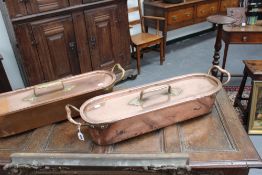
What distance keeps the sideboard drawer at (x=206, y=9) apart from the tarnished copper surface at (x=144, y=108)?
8.41 feet

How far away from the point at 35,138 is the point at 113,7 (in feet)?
5.94

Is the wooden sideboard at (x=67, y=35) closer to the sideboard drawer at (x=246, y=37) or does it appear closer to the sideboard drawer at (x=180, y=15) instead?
the sideboard drawer at (x=180, y=15)

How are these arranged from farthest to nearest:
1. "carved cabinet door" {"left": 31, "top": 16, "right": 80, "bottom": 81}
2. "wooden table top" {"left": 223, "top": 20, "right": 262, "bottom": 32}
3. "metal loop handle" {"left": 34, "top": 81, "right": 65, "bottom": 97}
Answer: "wooden table top" {"left": 223, "top": 20, "right": 262, "bottom": 32} → "carved cabinet door" {"left": 31, "top": 16, "right": 80, "bottom": 81} → "metal loop handle" {"left": 34, "top": 81, "right": 65, "bottom": 97}

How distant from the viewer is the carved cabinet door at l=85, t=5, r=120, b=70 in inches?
97.7

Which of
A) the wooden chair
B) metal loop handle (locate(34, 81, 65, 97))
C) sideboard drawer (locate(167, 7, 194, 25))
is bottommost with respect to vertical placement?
the wooden chair

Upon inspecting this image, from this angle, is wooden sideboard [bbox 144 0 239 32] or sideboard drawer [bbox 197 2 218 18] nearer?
wooden sideboard [bbox 144 0 239 32]

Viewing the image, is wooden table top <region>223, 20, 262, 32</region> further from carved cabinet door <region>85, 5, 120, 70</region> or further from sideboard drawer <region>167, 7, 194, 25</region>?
carved cabinet door <region>85, 5, 120, 70</region>

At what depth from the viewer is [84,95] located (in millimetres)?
1176

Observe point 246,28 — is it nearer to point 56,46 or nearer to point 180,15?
point 180,15

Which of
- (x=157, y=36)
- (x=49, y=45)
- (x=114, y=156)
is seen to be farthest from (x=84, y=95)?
(x=157, y=36)

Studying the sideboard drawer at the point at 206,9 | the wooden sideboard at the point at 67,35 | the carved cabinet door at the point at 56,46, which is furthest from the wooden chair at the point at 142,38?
the carved cabinet door at the point at 56,46

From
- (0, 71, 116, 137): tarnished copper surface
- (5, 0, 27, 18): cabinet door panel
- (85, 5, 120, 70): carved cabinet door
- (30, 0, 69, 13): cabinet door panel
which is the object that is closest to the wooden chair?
(85, 5, 120, 70): carved cabinet door

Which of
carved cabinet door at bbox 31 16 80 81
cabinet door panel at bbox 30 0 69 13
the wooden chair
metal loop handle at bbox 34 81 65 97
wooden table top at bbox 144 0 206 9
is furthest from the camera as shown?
wooden table top at bbox 144 0 206 9

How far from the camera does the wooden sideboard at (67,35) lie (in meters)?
2.14
